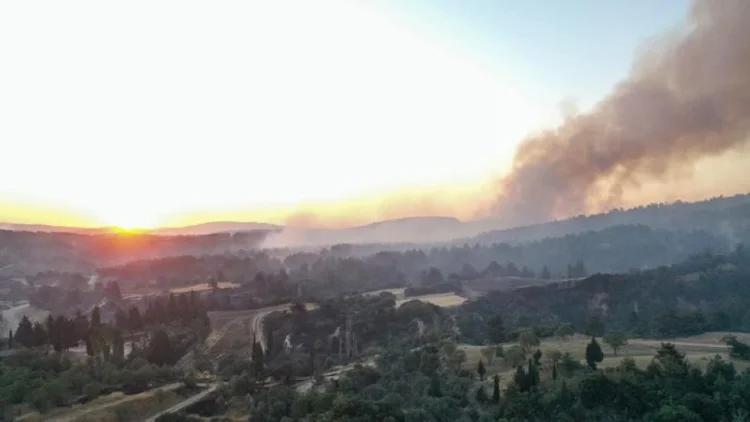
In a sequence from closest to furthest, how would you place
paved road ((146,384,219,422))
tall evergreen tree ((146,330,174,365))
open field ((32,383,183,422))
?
open field ((32,383,183,422))
paved road ((146,384,219,422))
tall evergreen tree ((146,330,174,365))

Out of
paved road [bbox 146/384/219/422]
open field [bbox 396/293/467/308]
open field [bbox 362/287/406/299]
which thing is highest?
open field [bbox 362/287/406/299]

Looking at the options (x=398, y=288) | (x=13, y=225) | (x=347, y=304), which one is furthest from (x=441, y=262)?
(x=13, y=225)

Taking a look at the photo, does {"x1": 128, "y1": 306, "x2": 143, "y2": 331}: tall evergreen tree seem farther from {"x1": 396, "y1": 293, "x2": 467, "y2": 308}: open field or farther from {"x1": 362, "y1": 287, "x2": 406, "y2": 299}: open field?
{"x1": 362, "y1": 287, "x2": 406, "y2": 299}: open field

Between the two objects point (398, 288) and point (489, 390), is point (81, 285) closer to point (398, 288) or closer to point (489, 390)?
point (398, 288)

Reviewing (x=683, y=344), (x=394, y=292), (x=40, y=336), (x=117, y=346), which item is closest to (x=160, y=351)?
(x=117, y=346)

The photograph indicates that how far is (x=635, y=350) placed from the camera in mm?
41688

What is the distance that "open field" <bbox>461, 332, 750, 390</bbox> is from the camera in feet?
119

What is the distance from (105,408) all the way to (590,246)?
127 meters

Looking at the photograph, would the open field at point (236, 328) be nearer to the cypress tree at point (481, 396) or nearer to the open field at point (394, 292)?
the open field at point (394, 292)

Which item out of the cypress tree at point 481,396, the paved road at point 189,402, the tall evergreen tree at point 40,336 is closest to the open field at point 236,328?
the tall evergreen tree at point 40,336

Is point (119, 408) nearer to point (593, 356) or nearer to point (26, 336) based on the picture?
point (26, 336)

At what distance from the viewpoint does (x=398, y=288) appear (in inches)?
3656

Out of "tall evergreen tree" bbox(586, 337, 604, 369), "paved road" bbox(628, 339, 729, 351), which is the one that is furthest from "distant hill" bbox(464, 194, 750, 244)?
"tall evergreen tree" bbox(586, 337, 604, 369)

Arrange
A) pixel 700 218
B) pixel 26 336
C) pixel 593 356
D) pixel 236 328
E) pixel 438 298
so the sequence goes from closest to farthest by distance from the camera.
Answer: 1. pixel 593 356
2. pixel 26 336
3. pixel 236 328
4. pixel 438 298
5. pixel 700 218
